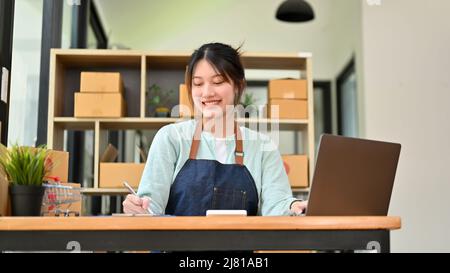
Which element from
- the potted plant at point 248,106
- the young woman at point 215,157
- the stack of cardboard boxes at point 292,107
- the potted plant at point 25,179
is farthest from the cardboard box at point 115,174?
the potted plant at point 25,179

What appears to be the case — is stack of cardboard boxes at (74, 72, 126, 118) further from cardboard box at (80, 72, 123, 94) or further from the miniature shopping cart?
the miniature shopping cart

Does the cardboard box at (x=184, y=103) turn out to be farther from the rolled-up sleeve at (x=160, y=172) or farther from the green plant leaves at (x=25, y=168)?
the green plant leaves at (x=25, y=168)

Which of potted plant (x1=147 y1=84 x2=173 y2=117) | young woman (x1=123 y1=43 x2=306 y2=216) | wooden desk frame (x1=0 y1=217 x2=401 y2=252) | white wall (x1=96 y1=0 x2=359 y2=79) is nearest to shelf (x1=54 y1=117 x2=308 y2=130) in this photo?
potted plant (x1=147 y1=84 x2=173 y2=117)

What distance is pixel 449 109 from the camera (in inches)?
165

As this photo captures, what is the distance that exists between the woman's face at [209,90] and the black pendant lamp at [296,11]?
3.12 meters

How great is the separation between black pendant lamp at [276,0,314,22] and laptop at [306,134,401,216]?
3694mm

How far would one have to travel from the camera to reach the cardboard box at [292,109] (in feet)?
12.1

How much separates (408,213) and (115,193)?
6.42 feet

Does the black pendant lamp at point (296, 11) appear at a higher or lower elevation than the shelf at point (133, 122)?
higher

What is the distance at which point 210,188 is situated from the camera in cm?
207

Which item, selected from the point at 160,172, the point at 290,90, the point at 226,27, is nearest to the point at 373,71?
the point at 290,90

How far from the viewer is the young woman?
204 cm
